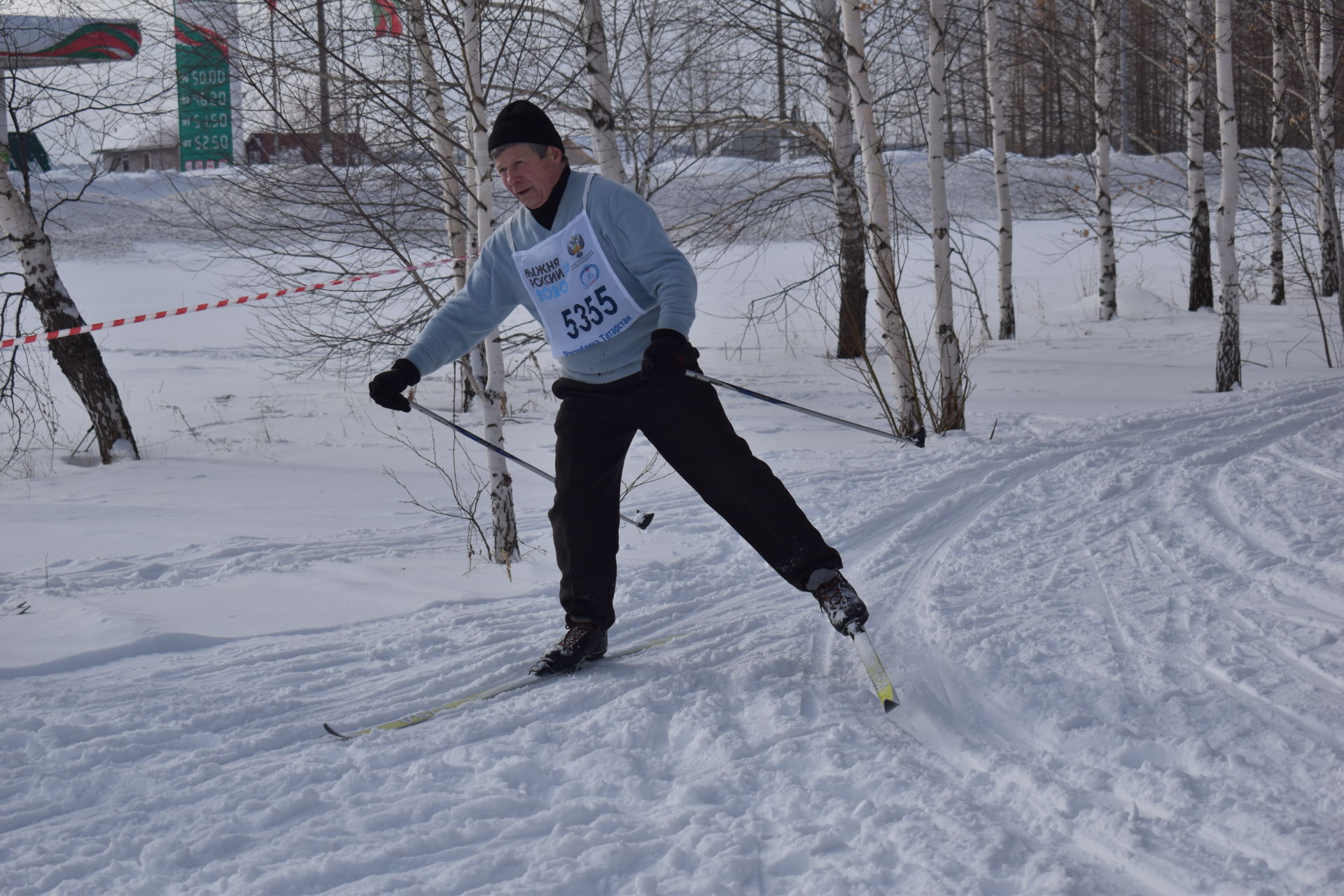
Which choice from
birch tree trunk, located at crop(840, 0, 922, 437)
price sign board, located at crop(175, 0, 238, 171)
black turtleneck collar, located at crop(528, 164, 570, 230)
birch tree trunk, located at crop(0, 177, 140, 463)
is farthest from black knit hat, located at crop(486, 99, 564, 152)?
birch tree trunk, located at crop(0, 177, 140, 463)

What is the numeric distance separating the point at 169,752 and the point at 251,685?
0.50 meters

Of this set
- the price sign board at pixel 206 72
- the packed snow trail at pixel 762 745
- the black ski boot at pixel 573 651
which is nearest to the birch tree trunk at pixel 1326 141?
the packed snow trail at pixel 762 745

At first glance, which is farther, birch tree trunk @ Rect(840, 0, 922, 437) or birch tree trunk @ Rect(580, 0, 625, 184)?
birch tree trunk @ Rect(840, 0, 922, 437)

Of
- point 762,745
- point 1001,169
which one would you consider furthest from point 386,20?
point 1001,169

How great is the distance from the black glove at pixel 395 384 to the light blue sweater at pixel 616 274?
0.18ft

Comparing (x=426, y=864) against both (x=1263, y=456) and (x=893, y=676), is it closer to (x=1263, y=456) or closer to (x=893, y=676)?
(x=893, y=676)

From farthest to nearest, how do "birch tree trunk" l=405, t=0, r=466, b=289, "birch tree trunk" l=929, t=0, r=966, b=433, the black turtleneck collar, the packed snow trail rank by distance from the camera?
1. "birch tree trunk" l=929, t=0, r=966, b=433
2. "birch tree trunk" l=405, t=0, r=466, b=289
3. the black turtleneck collar
4. the packed snow trail

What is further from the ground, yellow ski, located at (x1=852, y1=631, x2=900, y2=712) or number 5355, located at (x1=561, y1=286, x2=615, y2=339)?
number 5355, located at (x1=561, y1=286, x2=615, y2=339)

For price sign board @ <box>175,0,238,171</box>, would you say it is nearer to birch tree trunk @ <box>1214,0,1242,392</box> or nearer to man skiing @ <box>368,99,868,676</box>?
man skiing @ <box>368,99,868,676</box>

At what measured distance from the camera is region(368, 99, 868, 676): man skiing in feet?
10.1

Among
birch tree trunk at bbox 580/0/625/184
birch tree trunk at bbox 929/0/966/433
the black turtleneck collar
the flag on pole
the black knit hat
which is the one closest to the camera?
the black knit hat

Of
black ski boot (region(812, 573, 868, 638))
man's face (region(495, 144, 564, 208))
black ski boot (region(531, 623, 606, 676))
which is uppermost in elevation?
man's face (region(495, 144, 564, 208))

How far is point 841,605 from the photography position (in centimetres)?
312

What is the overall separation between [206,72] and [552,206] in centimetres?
541
